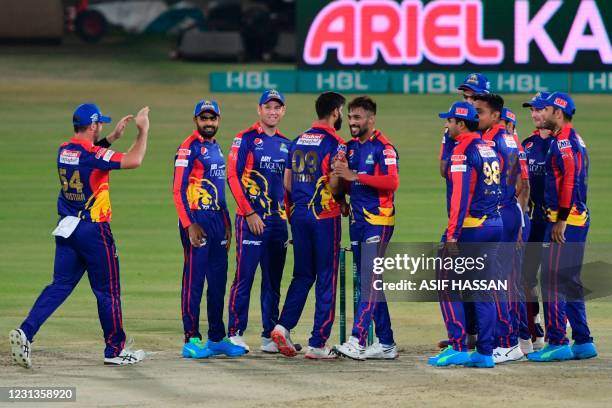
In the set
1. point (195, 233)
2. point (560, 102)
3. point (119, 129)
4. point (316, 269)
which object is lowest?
point (316, 269)

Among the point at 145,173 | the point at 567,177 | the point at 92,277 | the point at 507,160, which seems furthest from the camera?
the point at 145,173

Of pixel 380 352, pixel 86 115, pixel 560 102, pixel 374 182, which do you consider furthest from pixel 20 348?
pixel 560 102

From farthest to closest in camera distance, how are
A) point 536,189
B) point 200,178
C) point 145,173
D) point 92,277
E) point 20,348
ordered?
point 145,173, point 536,189, point 200,178, point 92,277, point 20,348

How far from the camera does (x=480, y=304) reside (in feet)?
31.9

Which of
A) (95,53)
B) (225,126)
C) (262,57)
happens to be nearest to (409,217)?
(225,126)

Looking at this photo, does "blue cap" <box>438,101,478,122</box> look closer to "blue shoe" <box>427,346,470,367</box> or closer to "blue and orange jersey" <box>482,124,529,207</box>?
"blue and orange jersey" <box>482,124,529,207</box>

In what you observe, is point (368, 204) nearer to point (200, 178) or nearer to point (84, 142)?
point (200, 178)

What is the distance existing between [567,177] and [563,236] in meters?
0.46

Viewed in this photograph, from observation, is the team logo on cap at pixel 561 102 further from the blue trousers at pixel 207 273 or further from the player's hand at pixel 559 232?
the blue trousers at pixel 207 273

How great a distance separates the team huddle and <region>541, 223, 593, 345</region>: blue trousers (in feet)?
0.04

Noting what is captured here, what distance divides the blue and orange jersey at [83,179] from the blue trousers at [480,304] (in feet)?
8.48

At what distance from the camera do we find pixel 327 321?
10203 millimetres

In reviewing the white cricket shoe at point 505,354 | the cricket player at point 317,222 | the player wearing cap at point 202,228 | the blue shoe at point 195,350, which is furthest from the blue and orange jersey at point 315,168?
the white cricket shoe at point 505,354

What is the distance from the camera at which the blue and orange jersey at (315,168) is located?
403 inches
